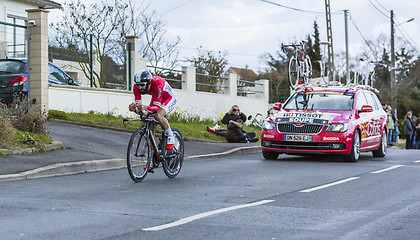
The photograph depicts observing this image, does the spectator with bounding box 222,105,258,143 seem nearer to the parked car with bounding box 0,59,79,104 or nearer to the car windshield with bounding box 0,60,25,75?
the parked car with bounding box 0,59,79,104

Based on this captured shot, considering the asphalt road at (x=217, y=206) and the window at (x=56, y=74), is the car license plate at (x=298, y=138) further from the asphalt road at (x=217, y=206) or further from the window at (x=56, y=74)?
the window at (x=56, y=74)

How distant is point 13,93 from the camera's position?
17453 millimetres

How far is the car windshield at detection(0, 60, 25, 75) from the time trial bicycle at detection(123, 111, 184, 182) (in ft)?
27.2

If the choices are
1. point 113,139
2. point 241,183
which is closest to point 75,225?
point 241,183

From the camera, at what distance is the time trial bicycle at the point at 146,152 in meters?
9.88

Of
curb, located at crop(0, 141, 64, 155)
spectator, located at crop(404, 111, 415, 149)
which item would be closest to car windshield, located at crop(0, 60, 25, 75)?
curb, located at crop(0, 141, 64, 155)

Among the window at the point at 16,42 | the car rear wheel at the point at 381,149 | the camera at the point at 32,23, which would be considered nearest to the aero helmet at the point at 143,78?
the camera at the point at 32,23

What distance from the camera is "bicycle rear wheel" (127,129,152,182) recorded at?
9836 mm

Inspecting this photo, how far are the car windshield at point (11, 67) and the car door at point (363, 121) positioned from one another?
8.88m

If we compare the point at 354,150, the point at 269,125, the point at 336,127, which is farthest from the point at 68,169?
the point at 354,150

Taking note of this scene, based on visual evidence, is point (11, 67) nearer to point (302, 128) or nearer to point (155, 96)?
point (302, 128)

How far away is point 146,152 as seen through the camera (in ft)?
33.3

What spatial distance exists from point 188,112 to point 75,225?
20044 millimetres

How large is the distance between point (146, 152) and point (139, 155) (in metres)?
0.18
